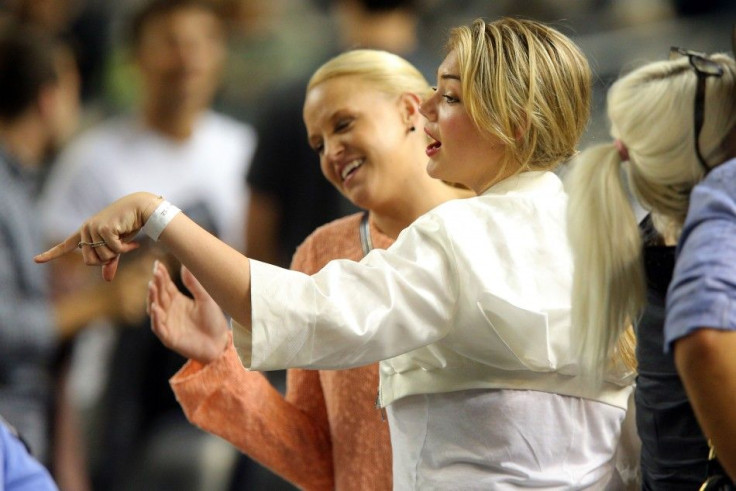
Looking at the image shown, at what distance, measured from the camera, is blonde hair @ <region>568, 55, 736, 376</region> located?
1.62 metres

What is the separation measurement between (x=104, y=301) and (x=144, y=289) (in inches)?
4.5

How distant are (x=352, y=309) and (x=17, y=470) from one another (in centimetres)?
79

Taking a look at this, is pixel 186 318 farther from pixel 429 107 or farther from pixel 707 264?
pixel 707 264

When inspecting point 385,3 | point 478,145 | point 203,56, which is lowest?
point 203,56

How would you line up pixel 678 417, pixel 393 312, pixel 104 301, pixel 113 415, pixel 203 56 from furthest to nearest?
pixel 203 56 < pixel 113 415 < pixel 104 301 < pixel 678 417 < pixel 393 312

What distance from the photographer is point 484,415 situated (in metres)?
1.72

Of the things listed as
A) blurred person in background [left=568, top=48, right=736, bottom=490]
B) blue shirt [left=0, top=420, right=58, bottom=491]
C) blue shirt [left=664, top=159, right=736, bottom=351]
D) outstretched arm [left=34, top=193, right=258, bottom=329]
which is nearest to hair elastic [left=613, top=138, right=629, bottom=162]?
blurred person in background [left=568, top=48, right=736, bottom=490]

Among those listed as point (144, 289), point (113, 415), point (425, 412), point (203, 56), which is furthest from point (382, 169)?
point (203, 56)

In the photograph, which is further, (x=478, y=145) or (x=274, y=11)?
(x=274, y=11)

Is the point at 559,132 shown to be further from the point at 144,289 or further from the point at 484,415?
the point at 144,289

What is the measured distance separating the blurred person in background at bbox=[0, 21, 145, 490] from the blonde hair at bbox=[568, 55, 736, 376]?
5.72ft

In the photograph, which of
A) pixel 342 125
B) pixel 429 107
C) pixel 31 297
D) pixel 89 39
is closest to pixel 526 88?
pixel 429 107

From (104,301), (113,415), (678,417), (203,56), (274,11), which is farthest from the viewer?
(274,11)

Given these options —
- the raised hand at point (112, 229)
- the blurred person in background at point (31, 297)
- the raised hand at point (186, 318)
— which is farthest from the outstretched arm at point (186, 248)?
the blurred person in background at point (31, 297)
